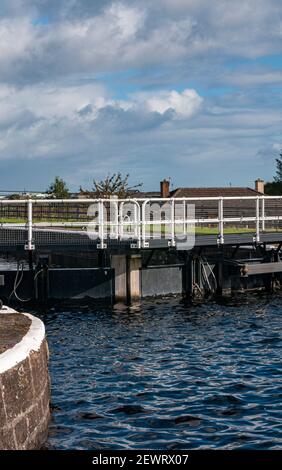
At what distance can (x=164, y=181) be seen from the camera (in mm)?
56438

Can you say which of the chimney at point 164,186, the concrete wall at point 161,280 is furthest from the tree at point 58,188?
the concrete wall at point 161,280

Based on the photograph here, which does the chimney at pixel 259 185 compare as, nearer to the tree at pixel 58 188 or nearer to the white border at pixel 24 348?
the tree at pixel 58 188

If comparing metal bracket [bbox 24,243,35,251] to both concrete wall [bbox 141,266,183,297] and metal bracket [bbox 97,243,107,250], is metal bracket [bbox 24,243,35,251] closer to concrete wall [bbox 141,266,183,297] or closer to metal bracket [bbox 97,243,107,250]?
metal bracket [bbox 97,243,107,250]

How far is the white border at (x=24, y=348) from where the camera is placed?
9023 mm

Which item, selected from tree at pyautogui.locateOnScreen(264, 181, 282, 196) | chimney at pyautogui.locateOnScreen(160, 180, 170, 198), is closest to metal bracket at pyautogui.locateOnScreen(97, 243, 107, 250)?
chimney at pyautogui.locateOnScreen(160, 180, 170, 198)

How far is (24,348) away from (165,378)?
4707 mm

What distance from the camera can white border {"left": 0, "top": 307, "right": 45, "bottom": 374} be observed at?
9.02m

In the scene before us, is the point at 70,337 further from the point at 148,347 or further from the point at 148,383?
the point at 148,383

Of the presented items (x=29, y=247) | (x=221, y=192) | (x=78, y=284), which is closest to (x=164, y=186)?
(x=221, y=192)

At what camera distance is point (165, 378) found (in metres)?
13.9

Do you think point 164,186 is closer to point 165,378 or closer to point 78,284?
point 78,284

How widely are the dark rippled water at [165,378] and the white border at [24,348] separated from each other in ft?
4.19
